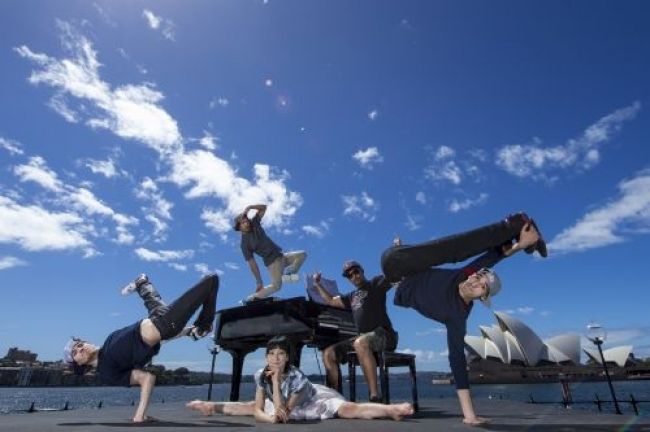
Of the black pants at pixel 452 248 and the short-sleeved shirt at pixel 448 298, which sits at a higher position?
the black pants at pixel 452 248

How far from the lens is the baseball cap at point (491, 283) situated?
4.11 meters

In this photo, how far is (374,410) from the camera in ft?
14.0

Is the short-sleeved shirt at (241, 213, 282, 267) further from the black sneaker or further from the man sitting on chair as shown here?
the black sneaker

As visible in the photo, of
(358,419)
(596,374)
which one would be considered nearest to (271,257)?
(358,419)

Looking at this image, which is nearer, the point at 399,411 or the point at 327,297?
the point at 399,411

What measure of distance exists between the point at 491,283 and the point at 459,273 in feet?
1.03

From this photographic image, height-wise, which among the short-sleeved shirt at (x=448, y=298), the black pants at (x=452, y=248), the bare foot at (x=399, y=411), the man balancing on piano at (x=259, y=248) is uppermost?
the man balancing on piano at (x=259, y=248)

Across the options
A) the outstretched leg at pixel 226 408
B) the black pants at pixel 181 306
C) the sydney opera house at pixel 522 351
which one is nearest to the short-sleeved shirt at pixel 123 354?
the black pants at pixel 181 306

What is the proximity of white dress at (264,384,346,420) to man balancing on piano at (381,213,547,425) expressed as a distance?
4.85 ft

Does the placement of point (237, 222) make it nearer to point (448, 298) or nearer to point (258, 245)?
point (258, 245)

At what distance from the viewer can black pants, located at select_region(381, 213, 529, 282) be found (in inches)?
152

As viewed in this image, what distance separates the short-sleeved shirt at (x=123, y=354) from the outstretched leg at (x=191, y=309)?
0.26 meters

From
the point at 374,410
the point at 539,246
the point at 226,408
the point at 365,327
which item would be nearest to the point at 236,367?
the point at 226,408

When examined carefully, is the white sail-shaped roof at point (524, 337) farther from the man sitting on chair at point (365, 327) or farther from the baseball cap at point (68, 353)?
the baseball cap at point (68, 353)
